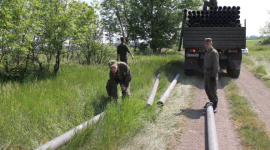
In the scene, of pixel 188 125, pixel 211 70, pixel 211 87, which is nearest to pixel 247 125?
pixel 188 125

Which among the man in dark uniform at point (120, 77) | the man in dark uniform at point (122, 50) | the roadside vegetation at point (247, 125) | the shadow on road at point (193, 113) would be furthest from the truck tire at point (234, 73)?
the man in dark uniform at point (120, 77)

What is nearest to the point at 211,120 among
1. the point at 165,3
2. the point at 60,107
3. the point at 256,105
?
the point at 256,105

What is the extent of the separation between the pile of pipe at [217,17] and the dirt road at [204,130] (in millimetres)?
5873

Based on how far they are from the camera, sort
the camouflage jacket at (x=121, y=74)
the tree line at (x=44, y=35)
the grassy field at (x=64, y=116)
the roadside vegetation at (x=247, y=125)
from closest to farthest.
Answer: the grassy field at (x=64, y=116), the roadside vegetation at (x=247, y=125), the camouflage jacket at (x=121, y=74), the tree line at (x=44, y=35)

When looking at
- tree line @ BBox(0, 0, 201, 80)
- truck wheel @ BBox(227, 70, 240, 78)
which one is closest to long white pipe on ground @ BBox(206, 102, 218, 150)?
tree line @ BBox(0, 0, 201, 80)

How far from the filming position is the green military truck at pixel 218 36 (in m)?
10.1

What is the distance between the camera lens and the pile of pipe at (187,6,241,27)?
1087cm

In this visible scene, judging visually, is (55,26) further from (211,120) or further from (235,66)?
(235,66)

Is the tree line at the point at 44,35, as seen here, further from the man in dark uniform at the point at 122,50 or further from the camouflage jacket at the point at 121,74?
the camouflage jacket at the point at 121,74

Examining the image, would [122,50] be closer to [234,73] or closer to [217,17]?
[217,17]

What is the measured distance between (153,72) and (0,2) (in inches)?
237

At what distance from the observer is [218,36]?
10211mm

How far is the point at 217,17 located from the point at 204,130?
7.84 m

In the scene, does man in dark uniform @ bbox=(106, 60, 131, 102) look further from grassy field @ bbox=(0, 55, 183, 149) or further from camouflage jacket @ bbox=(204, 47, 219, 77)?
camouflage jacket @ bbox=(204, 47, 219, 77)
